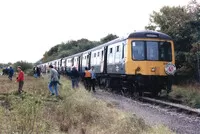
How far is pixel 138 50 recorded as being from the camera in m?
19.1

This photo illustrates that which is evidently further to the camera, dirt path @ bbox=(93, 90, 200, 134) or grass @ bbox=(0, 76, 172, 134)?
dirt path @ bbox=(93, 90, 200, 134)

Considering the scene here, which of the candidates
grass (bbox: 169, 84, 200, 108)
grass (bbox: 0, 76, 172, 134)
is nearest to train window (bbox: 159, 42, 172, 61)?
grass (bbox: 169, 84, 200, 108)

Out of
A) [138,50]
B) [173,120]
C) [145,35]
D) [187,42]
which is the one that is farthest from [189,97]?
[187,42]

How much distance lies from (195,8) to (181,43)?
3297mm

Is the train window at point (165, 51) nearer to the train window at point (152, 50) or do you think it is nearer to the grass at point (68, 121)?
the train window at point (152, 50)

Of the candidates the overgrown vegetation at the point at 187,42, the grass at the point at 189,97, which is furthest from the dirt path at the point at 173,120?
the overgrown vegetation at the point at 187,42

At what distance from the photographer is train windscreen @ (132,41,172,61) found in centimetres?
1902

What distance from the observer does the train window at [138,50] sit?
18938 mm

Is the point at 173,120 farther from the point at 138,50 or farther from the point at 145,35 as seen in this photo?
the point at 145,35

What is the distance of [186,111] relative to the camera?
13.7 meters

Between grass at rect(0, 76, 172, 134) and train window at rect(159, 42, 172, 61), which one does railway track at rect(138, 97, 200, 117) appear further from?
grass at rect(0, 76, 172, 134)

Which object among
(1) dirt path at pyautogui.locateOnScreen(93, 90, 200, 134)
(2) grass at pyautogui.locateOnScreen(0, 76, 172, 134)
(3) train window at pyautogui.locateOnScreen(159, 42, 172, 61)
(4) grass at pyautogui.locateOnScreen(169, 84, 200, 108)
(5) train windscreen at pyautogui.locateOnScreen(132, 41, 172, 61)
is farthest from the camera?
(3) train window at pyautogui.locateOnScreen(159, 42, 172, 61)

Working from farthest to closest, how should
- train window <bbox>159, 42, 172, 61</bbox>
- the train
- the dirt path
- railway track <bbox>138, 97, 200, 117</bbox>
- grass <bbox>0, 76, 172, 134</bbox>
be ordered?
train window <bbox>159, 42, 172, 61</bbox>
the train
railway track <bbox>138, 97, 200, 117</bbox>
the dirt path
grass <bbox>0, 76, 172, 134</bbox>

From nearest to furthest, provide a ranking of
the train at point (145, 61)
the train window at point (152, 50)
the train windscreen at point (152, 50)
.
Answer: the train at point (145, 61)
the train windscreen at point (152, 50)
the train window at point (152, 50)
